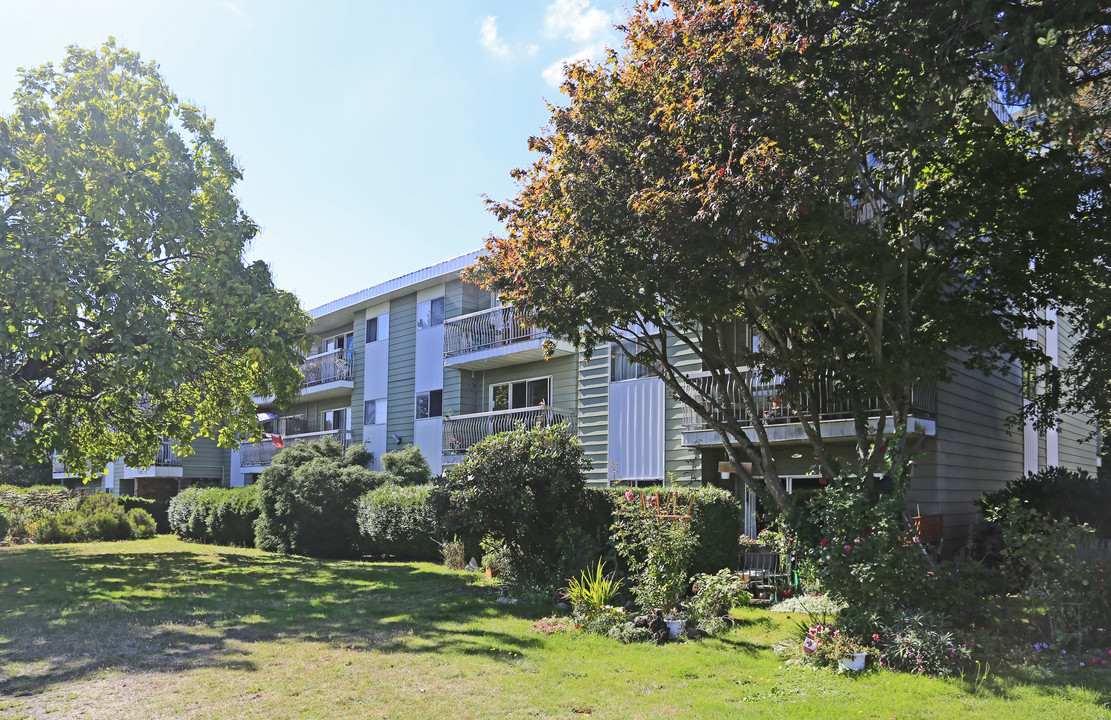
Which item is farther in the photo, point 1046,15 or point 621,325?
point 621,325

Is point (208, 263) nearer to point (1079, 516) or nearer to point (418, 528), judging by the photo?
point (418, 528)

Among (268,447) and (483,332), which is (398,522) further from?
(268,447)

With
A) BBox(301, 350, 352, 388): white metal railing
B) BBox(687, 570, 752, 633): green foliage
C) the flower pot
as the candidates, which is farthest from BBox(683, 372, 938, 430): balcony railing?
BBox(301, 350, 352, 388): white metal railing

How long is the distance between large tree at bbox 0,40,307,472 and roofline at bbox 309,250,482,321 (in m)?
6.44

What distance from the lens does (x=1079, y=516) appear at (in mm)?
14203

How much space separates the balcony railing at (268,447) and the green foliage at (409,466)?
6.41m

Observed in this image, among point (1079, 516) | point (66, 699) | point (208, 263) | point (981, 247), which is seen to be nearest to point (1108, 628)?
point (981, 247)

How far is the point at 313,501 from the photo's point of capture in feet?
67.2

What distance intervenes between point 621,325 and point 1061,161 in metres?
5.95

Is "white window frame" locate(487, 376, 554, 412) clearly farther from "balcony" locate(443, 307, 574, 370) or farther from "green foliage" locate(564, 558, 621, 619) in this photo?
"green foliage" locate(564, 558, 621, 619)

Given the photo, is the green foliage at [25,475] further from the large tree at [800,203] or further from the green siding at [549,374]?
the large tree at [800,203]

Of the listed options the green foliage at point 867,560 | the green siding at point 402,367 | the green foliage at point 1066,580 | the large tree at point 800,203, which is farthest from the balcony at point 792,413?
the green siding at point 402,367

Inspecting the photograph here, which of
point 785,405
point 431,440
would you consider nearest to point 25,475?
point 431,440

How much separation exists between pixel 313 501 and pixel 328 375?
10.6 m
